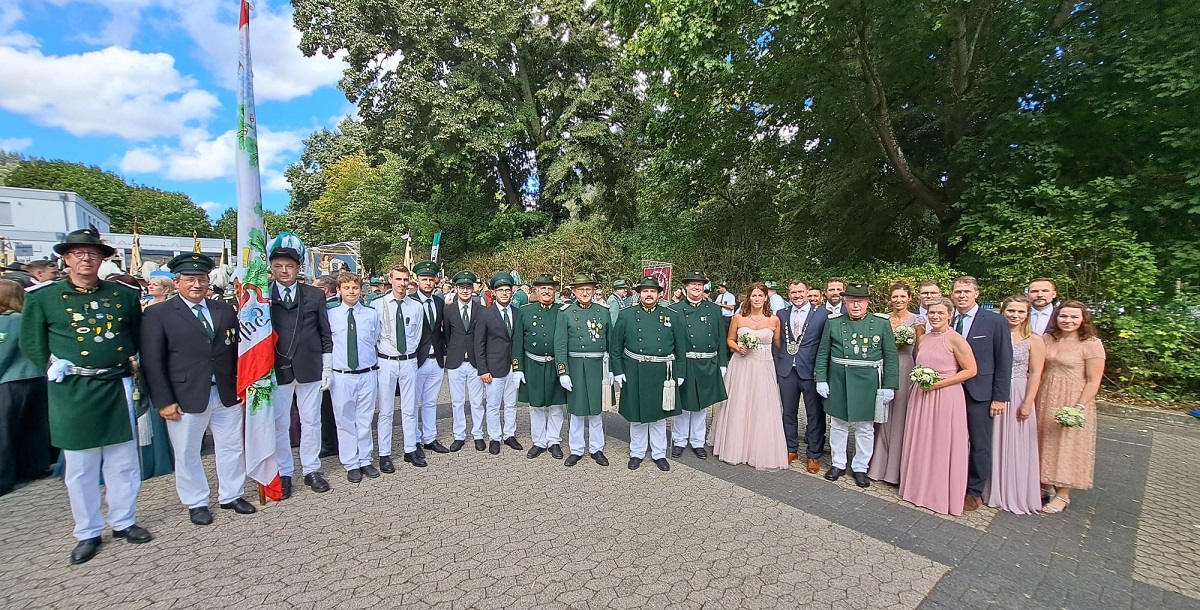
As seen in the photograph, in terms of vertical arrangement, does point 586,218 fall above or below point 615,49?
below

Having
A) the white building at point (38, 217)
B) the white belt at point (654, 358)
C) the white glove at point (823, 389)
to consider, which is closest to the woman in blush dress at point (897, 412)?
the white glove at point (823, 389)

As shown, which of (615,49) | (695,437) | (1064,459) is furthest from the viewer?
(615,49)

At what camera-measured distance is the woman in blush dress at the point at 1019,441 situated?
4492 mm

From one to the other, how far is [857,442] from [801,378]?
2.81 ft

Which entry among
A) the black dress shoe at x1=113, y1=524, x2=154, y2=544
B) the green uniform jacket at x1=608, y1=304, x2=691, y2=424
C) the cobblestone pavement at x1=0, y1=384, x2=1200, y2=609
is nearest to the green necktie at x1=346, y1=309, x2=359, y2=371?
the cobblestone pavement at x1=0, y1=384, x2=1200, y2=609

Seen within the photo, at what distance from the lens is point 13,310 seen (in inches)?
195

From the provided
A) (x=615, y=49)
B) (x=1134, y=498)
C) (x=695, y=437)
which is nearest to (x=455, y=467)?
(x=695, y=437)

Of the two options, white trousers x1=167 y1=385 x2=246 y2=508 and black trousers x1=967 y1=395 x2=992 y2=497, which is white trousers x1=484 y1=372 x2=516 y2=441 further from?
black trousers x1=967 y1=395 x2=992 y2=497

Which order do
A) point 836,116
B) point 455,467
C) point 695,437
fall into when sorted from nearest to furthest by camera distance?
1. point 455,467
2. point 695,437
3. point 836,116

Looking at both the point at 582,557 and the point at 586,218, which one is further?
the point at 586,218

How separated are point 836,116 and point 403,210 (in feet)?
73.6

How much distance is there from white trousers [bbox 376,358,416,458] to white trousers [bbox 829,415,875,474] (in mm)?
4534

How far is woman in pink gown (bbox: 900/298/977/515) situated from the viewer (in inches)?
176

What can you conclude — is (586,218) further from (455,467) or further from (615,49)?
(455,467)
